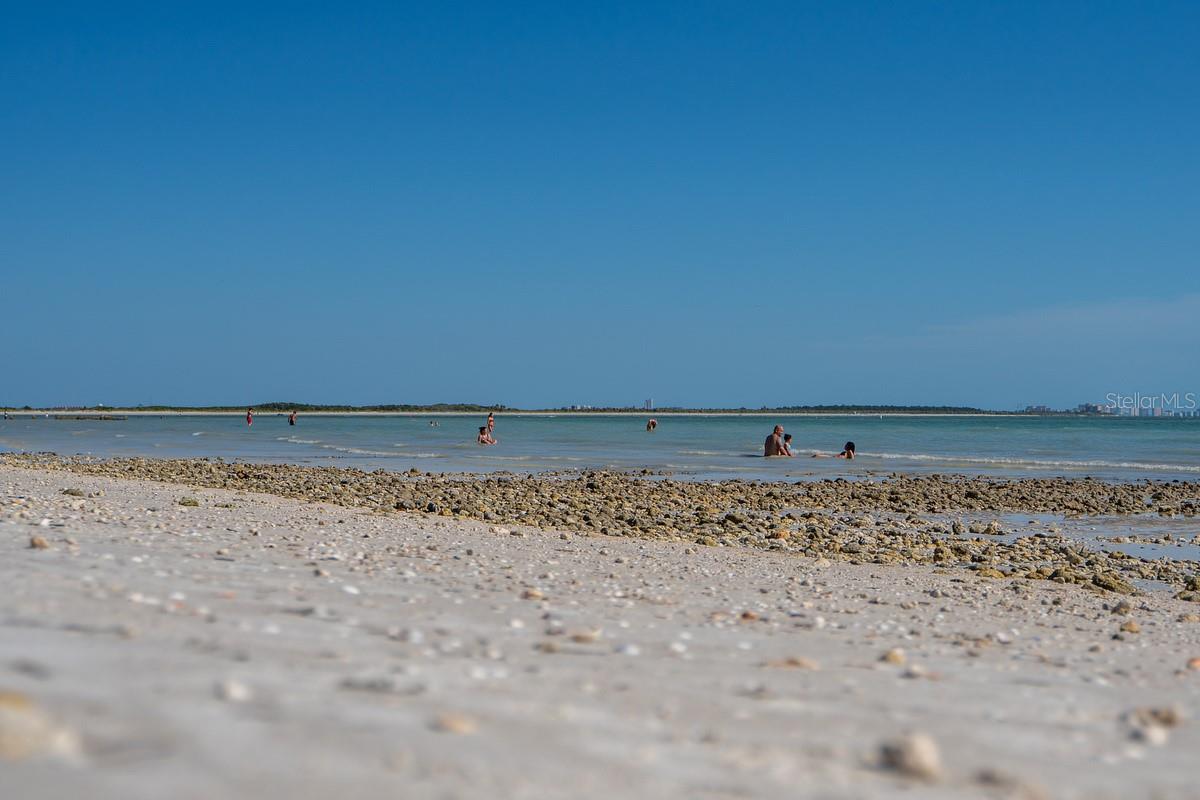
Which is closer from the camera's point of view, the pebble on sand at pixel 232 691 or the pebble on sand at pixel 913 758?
the pebble on sand at pixel 913 758

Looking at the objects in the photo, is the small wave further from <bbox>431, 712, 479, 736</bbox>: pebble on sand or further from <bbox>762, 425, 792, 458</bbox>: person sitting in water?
<bbox>431, 712, 479, 736</bbox>: pebble on sand

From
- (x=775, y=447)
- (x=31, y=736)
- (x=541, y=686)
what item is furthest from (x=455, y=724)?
(x=775, y=447)

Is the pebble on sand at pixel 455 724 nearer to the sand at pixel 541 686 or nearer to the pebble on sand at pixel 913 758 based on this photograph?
the sand at pixel 541 686

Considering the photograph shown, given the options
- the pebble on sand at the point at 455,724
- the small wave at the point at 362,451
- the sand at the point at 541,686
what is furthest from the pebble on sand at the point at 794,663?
the small wave at the point at 362,451

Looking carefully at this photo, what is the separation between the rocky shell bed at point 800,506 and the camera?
475 inches

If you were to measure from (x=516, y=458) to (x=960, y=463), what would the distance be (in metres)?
15.5

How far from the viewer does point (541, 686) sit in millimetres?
4023

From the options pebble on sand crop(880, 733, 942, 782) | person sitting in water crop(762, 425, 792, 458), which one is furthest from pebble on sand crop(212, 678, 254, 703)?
person sitting in water crop(762, 425, 792, 458)

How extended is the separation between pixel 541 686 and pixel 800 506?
15.7 metres

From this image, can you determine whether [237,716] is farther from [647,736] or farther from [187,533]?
[187,533]

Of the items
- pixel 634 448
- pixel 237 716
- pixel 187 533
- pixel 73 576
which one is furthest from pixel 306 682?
pixel 634 448

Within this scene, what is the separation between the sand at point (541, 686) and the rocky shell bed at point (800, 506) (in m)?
4.21

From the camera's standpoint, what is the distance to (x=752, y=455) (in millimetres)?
40594

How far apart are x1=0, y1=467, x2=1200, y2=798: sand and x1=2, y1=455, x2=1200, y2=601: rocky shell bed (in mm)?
4208
